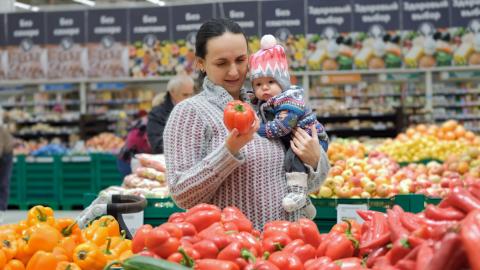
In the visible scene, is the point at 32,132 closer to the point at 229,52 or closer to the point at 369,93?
the point at 369,93

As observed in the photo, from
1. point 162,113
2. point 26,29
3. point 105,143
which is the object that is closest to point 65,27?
point 26,29

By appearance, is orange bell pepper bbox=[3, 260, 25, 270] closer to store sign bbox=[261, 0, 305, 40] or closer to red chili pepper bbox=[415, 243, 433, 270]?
red chili pepper bbox=[415, 243, 433, 270]

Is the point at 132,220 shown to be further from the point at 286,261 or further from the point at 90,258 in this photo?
the point at 286,261

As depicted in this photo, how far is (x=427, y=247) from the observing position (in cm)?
166

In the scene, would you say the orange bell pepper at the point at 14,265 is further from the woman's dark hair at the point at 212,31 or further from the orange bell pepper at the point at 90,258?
the woman's dark hair at the point at 212,31

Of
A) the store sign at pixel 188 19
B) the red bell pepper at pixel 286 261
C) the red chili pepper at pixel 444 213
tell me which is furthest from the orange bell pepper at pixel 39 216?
the store sign at pixel 188 19

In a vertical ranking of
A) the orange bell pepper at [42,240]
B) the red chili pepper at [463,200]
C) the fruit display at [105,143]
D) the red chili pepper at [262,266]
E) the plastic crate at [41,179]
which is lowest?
the plastic crate at [41,179]

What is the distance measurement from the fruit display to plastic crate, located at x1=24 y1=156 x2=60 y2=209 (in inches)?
26.2

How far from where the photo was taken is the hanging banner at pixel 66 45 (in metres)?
13.2

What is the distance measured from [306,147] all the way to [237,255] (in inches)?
35.2

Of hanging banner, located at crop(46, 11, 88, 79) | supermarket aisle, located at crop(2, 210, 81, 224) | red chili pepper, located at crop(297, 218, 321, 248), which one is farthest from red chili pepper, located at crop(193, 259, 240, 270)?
hanging banner, located at crop(46, 11, 88, 79)

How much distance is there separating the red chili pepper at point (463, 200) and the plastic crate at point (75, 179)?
9960 mm

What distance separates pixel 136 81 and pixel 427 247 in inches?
483

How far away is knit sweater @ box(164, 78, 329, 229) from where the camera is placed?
8.55 feet
